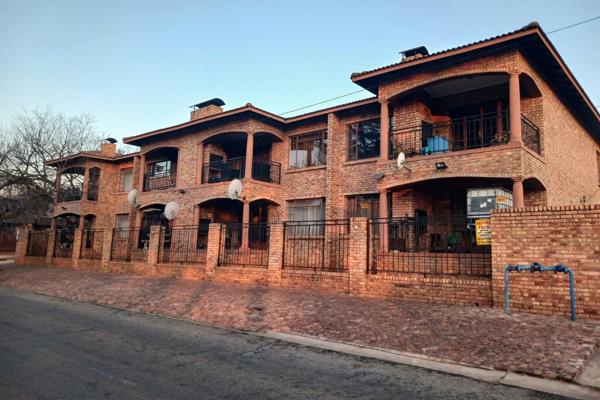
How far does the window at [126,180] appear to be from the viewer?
27.5m

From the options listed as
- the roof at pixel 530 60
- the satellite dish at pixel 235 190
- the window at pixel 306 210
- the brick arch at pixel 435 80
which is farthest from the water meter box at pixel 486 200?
the satellite dish at pixel 235 190

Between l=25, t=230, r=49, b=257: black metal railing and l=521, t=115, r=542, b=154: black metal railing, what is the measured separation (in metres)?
23.7

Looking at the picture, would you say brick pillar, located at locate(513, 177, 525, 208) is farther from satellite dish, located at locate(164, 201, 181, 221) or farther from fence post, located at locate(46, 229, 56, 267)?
fence post, located at locate(46, 229, 56, 267)

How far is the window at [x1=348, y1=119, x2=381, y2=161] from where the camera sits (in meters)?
16.9

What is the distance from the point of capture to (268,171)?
20.0 meters

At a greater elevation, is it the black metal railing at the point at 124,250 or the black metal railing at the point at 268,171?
the black metal railing at the point at 268,171

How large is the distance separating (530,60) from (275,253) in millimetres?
9630

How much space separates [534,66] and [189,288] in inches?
497

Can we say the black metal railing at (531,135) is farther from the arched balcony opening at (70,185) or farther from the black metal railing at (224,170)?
the arched balcony opening at (70,185)

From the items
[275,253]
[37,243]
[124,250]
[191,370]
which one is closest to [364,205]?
[275,253]

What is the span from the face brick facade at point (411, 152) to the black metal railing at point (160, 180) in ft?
3.84

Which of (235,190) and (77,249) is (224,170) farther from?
(77,249)

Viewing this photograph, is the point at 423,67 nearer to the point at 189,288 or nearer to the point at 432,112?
the point at 432,112

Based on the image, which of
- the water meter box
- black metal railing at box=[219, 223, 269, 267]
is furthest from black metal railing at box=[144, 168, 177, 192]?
the water meter box
